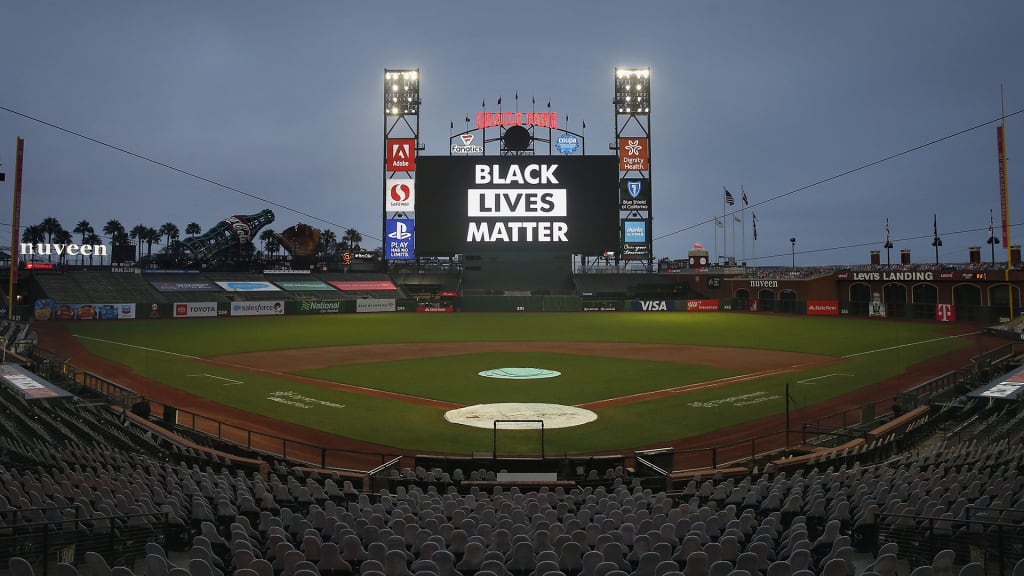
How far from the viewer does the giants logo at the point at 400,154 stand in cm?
7044

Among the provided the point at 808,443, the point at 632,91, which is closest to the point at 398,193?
the point at 632,91

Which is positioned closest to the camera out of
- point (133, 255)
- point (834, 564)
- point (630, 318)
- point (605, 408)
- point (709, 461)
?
point (834, 564)

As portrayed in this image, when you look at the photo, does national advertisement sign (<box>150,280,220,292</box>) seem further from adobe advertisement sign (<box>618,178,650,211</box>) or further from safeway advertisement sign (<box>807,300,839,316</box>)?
safeway advertisement sign (<box>807,300,839,316</box>)

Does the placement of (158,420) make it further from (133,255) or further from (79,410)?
(133,255)

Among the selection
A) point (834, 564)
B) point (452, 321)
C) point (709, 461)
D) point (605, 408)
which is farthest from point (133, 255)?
point (834, 564)

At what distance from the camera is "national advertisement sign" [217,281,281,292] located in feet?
237

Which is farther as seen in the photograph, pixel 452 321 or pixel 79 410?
pixel 452 321

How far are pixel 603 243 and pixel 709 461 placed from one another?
5018 cm

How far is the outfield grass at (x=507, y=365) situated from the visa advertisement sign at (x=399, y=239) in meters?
12.3

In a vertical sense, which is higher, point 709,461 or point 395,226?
point 395,226

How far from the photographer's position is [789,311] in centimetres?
6881

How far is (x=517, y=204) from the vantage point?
212 ft

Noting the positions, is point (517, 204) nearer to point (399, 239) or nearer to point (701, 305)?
point (399, 239)

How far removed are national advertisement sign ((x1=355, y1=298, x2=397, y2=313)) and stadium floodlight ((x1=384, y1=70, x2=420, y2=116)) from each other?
22432 mm
